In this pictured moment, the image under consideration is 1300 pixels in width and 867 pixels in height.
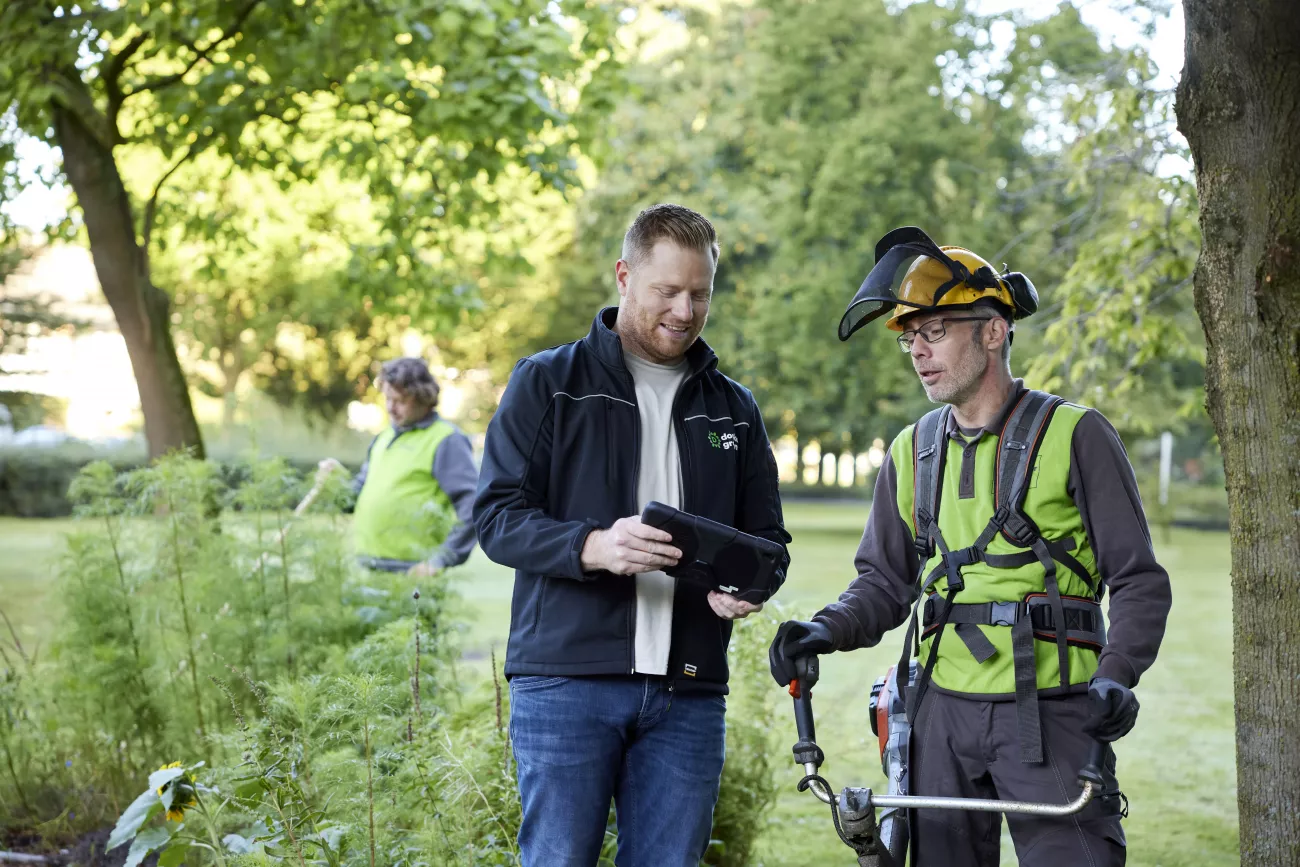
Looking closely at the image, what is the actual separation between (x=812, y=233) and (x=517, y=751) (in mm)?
26294

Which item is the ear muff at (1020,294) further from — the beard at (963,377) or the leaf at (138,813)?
the leaf at (138,813)

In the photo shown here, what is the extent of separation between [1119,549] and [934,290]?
701mm

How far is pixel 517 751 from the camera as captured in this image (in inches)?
120

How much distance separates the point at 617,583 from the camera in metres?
3.00

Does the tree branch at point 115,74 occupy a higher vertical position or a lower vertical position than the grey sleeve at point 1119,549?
higher

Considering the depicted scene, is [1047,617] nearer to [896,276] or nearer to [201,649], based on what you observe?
[896,276]

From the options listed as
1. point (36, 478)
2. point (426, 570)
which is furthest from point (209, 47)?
point (36, 478)

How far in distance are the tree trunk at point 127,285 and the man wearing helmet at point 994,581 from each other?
5.96m

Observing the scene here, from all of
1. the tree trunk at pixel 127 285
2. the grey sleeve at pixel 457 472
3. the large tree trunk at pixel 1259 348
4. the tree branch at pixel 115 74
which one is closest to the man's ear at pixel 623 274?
the large tree trunk at pixel 1259 348

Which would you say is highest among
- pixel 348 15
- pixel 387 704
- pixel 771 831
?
pixel 348 15

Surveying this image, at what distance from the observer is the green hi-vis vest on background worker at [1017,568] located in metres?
2.89

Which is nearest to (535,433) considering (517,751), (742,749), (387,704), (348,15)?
(517,751)

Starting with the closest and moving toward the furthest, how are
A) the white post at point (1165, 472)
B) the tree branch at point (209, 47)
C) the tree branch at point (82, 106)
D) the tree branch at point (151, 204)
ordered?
the tree branch at point (82, 106)
the tree branch at point (209, 47)
the tree branch at point (151, 204)
the white post at point (1165, 472)

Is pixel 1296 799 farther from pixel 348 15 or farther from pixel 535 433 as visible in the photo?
pixel 348 15
